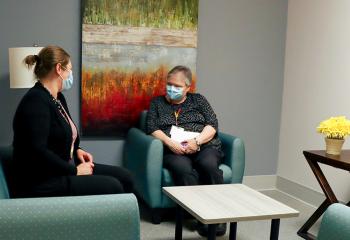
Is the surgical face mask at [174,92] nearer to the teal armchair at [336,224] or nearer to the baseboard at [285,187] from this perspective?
the baseboard at [285,187]

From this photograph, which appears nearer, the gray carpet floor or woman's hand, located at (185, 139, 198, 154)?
the gray carpet floor

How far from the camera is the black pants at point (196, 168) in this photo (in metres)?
2.98

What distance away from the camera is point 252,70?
3.99 metres

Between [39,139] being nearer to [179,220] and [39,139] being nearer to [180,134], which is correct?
[179,220]

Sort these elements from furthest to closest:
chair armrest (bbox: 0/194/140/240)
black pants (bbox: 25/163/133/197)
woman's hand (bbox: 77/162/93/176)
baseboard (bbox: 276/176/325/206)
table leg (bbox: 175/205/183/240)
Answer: baseboard (bbox: 276/176/325/206) < table leg (bbox: 175/205/183/240) < woman's hand (bbox: 77/162/93/176) < black pants (bbox: 25/163/133/197) < chair armrest (bbox: 0/194/140/240)

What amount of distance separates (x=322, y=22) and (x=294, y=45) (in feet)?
1.29

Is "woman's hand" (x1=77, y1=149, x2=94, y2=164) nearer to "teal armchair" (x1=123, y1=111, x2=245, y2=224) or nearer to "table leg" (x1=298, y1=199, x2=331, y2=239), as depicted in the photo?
"teal armchair" (x1=123, y1=111, x2=245, y2=224)

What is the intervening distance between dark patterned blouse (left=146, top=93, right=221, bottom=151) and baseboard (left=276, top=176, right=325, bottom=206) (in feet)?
3.27

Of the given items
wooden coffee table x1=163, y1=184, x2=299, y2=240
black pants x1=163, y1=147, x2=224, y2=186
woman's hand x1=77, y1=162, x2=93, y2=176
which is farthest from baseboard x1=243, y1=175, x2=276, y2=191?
woman's hand x1=77, y1=162, x2=93, y2=176

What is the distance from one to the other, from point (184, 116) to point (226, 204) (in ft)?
4.18

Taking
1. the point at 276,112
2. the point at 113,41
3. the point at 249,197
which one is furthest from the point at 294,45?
the point at 249,197

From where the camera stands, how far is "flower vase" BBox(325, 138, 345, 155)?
288 centimetres

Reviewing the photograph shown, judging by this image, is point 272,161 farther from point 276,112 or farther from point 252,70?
point 252,70

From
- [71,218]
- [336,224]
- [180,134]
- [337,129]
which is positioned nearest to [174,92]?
[180,134]
